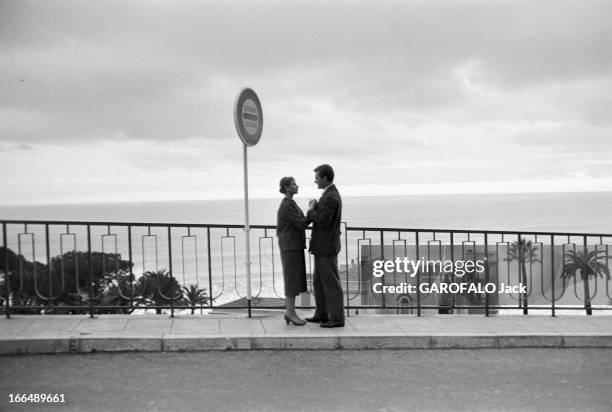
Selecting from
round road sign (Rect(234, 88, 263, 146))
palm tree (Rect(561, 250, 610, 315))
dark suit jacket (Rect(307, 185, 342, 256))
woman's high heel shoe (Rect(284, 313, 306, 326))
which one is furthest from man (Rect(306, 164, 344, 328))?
palm tree (Rect(561, 250, 610, 315))

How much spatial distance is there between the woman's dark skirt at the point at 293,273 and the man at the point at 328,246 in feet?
0.67

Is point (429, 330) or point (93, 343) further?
point (429, 330)

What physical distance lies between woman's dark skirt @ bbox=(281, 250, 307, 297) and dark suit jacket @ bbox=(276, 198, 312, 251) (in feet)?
0.32

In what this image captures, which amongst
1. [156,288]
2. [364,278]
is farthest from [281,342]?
[364,278]

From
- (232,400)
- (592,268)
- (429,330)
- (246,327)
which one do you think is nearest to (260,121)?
(246,327)

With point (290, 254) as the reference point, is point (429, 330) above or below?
below

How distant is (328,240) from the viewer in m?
8.16

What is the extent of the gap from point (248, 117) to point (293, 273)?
2.20 metres

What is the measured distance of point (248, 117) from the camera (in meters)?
8.91

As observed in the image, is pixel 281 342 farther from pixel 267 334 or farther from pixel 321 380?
pixel 321 380

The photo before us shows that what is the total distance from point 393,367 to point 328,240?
1.93 m

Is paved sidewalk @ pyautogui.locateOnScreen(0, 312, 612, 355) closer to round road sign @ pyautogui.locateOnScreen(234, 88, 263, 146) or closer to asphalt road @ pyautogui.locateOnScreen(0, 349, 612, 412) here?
asphalt road @ pyautogui.locateOnScreen(0, 349, 612, 412)

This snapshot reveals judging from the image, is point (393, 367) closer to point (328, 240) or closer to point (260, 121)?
point (328, 240)

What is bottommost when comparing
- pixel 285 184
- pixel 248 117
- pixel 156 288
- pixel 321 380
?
pixel 321 380
